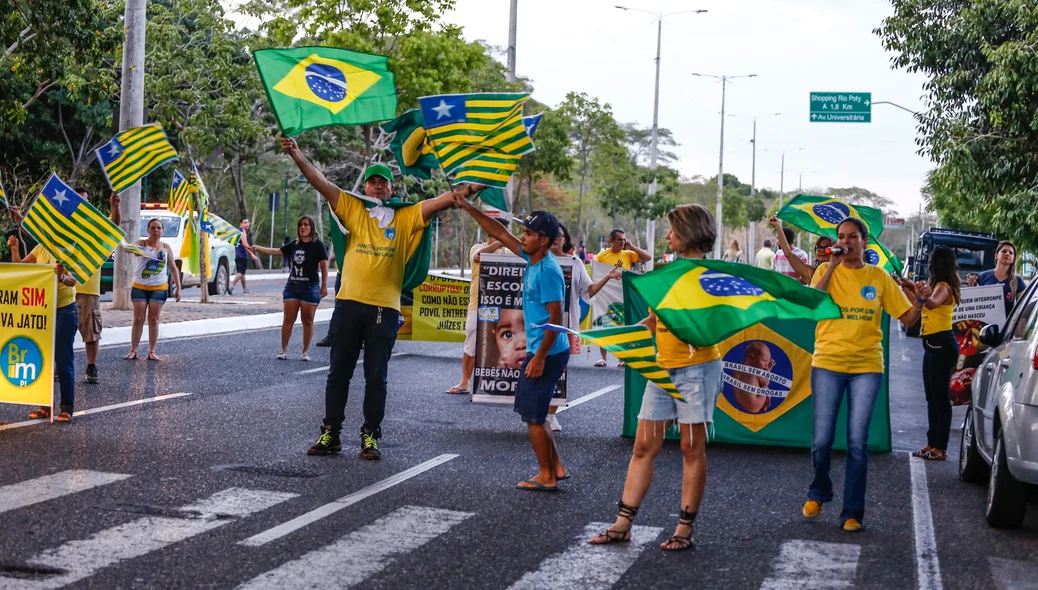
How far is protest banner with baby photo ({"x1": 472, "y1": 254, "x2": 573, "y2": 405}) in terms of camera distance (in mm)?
11375

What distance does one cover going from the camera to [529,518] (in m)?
7.14

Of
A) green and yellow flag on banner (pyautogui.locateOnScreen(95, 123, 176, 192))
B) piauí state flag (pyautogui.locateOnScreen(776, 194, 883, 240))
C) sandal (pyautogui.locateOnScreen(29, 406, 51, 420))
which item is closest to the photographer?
sandal (pyautogui.locateOnScreen(29, 406, 51, 420))

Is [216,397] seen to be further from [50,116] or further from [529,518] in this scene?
[50,116]

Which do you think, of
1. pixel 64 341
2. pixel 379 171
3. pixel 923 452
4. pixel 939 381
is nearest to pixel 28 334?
pixel 64 341

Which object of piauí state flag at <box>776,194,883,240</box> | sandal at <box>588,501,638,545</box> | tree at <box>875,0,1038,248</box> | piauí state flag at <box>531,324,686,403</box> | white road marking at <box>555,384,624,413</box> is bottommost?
white road marking at <box>555,384,624,413</box>

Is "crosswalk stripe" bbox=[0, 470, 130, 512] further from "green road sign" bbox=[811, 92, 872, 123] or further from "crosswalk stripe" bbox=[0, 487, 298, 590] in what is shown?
"green road sign" bbox=[811, 92, 872, 123]

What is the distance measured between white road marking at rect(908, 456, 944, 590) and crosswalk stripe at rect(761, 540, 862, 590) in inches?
12.6

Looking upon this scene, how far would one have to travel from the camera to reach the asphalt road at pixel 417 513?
5.89 meters

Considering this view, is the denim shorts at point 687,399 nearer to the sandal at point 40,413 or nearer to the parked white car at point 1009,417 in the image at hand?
the parked white car at point 1009,417

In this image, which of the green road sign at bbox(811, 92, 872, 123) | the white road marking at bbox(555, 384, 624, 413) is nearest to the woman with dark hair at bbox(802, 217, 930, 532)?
the white road marking at bbox(555, 384, 624, 413)

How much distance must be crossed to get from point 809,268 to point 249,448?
4229 mm

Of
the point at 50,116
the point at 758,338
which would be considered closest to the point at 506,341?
the point at 758,338

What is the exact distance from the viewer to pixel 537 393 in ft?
25.6

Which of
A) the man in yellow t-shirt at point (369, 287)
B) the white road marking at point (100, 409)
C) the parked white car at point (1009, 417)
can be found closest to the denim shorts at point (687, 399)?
the parked white car at point (1009, 417)
